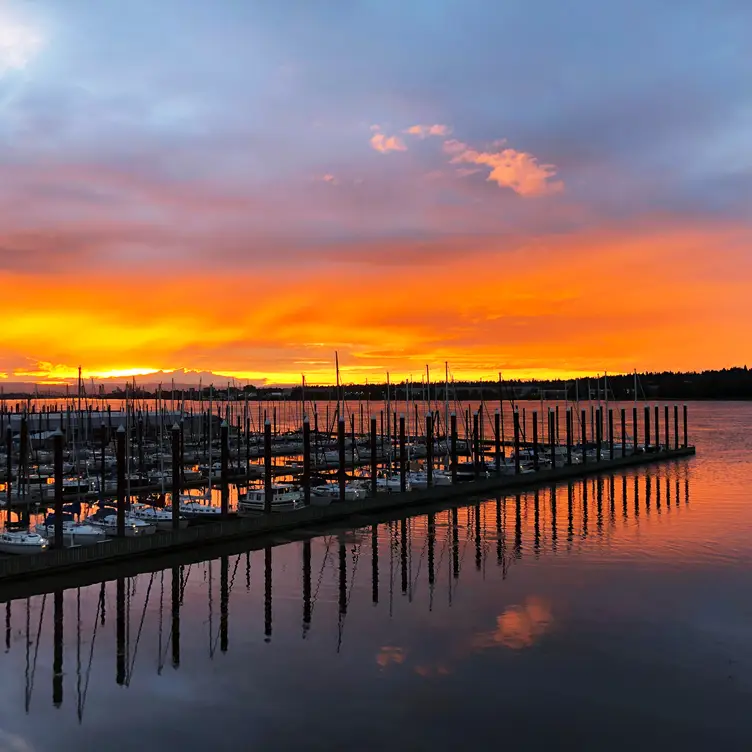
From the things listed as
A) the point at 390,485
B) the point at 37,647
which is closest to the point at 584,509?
the point at 390,485

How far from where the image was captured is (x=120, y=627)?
27281mm

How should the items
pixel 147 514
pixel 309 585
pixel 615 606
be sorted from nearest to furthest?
pixel 615 606 → pixel 309 585 → pixel 147 514

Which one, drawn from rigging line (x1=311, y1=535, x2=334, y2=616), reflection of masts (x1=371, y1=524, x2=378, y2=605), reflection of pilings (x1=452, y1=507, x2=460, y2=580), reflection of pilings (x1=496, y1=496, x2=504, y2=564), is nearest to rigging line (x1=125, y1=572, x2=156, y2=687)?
rigging line (x1=311, y1=535, x2=334, y2=616)

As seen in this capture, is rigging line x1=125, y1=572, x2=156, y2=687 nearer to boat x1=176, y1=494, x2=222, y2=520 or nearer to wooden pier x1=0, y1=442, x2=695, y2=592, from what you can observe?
wooden pier x1=0, y1=442, x2=695, y2=592

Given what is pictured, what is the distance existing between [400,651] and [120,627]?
432 inches

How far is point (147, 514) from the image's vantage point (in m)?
45.0

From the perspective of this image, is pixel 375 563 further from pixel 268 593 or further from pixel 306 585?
pixel 268 593

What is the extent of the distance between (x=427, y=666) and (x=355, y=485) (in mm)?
33792

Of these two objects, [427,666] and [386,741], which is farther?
[427,666]

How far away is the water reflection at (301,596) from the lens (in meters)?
24.6

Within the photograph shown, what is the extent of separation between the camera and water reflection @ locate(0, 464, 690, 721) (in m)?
24.6

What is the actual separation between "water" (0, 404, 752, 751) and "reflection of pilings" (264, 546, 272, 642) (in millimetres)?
127

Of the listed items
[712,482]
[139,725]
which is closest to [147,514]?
[139,725]

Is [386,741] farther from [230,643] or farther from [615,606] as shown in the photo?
[615,606]
